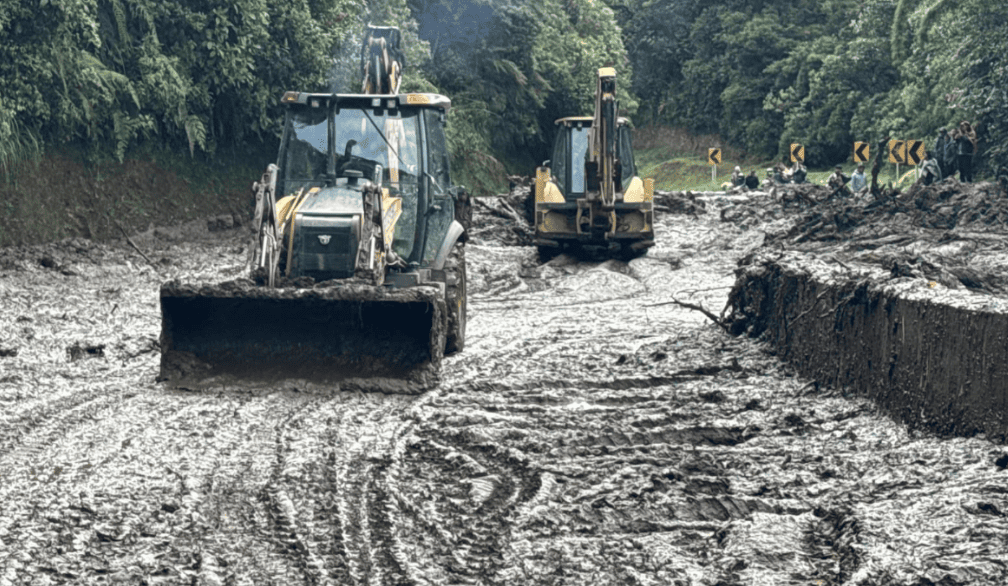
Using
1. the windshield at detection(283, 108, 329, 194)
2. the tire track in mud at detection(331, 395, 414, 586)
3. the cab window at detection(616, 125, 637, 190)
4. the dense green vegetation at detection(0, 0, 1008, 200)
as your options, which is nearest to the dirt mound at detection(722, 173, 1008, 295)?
the cab window at detection(616, 125, 637, 190)

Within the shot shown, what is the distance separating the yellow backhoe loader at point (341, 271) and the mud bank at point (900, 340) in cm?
321

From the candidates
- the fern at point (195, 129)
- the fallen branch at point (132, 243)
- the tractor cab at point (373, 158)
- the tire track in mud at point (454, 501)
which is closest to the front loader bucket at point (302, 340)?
the tractor cab at point (373, 158)

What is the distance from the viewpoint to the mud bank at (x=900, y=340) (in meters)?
6.46

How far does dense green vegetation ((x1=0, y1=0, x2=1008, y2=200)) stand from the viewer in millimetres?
18578

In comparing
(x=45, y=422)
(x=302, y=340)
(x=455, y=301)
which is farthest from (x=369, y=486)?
(x=455, y=301)

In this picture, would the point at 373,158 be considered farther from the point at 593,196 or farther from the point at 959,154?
the point at 959,154

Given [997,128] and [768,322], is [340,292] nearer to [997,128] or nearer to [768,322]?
[768,322]

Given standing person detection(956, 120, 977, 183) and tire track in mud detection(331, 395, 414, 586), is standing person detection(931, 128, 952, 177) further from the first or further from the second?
tire track in mud detection(331, 395, 414, 586)

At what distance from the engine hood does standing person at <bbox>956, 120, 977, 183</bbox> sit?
16.8 m

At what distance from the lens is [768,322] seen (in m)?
11.2

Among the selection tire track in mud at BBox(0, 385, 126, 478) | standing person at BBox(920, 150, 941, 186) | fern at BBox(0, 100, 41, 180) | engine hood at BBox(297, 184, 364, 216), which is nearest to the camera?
tire track in mud at BBox(0, 385, 126, 478)

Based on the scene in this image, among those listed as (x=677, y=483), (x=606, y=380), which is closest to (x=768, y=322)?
(x=606, y=380)

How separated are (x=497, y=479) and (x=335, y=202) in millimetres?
4261

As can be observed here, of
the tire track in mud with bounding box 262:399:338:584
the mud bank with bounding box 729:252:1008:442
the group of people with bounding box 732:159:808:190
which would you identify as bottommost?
the group of people with bounding box 732:159:808:190
